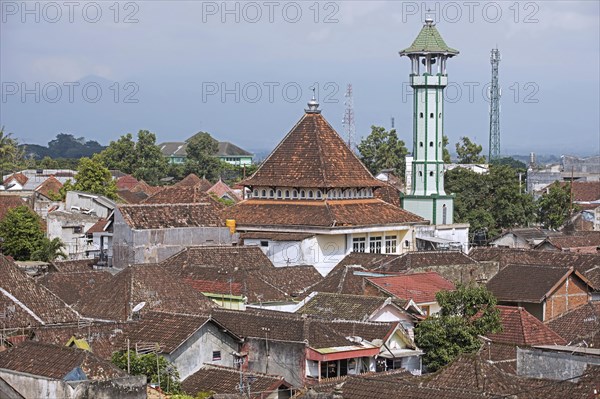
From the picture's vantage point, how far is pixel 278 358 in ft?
→ 90.0

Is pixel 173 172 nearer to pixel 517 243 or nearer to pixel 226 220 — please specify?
pixel 517 243

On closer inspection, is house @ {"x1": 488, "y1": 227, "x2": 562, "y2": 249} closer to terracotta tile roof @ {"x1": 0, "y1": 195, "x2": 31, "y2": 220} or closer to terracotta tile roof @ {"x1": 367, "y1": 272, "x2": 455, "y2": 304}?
terracotta tile roof @ {"x1": 367, "y1": 272, "x2": 455, "y2": 304}

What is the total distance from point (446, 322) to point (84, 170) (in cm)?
3651

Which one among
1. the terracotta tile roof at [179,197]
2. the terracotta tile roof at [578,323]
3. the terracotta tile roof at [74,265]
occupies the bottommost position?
the terracotta tile roof at [578,323]

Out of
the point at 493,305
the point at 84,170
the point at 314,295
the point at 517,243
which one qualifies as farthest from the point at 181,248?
the point at 84,170

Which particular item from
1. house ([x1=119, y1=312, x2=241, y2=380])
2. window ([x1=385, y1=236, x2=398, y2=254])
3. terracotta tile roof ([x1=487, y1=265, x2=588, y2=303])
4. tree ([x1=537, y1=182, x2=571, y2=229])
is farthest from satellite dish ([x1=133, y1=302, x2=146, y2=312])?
tree ([x1=537, y1=182, x2=571, y2=229])

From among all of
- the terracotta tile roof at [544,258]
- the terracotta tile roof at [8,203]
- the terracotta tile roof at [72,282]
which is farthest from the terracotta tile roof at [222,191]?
the terracotta tile roof at [72,282]

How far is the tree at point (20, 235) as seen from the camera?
47.6 meters

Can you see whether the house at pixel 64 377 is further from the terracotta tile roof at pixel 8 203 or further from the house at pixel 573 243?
the terracotta tile roof at pixel 8 203

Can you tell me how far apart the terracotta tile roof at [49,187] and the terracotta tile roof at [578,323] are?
1470 inches

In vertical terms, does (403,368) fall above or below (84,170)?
below

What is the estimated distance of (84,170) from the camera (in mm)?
64062

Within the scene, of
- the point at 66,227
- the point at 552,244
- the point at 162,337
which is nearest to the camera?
the point at 162,337

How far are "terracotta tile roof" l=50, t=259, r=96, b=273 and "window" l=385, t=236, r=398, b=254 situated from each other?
9316mm
